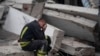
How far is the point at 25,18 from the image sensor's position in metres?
8.98

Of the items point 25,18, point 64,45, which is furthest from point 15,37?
point 64,45

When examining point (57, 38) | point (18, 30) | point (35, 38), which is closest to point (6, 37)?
point (18, 30)

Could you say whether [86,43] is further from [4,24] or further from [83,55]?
[4,24]

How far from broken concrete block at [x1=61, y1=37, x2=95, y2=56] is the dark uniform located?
795 mm

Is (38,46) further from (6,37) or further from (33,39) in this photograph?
(6,37)

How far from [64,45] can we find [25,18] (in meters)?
2.02

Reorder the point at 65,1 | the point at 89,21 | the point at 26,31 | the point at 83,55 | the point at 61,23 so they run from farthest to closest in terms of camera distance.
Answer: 1. the point at 65,1
2. the point at 61,23
3. the point at 89,21
4. the point at 83,55
5. the point at 26,31

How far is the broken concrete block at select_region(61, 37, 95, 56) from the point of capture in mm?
7145

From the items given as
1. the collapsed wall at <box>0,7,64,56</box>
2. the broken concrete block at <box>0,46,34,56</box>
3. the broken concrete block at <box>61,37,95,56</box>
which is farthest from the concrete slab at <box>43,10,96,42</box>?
the broken concrete block at <box>0,46,34,56</box>

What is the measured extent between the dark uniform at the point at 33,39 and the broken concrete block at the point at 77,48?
795 millimetres

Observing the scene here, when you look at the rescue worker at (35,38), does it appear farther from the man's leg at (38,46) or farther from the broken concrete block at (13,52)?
the broken concrete block at (13,52)

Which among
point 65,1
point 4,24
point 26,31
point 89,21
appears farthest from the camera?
point 65,1

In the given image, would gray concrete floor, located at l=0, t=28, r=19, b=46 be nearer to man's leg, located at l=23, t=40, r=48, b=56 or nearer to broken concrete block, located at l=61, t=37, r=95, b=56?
broken concrete block, located at l=61, t=37, r=95, b=56

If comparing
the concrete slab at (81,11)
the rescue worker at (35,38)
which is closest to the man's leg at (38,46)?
the rescue worker at (35,38)
